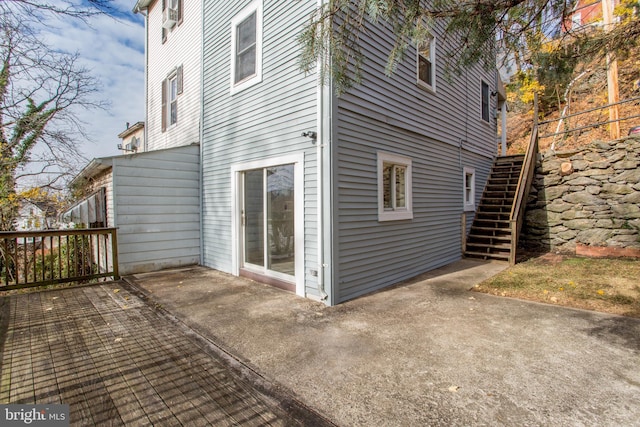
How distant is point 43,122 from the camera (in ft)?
24.7

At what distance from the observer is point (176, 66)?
27.9 ft

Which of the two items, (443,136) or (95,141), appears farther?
(95,141)

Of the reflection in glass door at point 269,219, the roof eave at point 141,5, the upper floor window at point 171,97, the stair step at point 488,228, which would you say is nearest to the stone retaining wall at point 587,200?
the stair step at point 488,228

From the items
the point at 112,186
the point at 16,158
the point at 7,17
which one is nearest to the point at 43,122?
the point at 16,158

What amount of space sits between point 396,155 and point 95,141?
840 cm

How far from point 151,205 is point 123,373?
452 centimetres

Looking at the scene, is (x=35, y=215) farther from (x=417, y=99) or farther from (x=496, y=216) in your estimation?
(x=496, y=216)

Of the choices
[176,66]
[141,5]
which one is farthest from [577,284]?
[141,5]

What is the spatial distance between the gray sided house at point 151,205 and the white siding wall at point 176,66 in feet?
3.95

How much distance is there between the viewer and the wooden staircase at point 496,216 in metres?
7.21

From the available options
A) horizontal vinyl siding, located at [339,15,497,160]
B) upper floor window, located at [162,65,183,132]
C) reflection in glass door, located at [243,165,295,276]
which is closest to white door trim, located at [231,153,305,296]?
reflection in glass door, located at [243,165,295,276]

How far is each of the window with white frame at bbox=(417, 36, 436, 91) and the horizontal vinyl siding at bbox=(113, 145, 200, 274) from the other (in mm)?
5410

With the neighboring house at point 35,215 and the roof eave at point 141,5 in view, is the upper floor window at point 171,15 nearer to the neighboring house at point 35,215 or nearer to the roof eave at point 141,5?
the roof eave at point 141,5

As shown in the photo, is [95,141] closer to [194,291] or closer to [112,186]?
[112,186]
